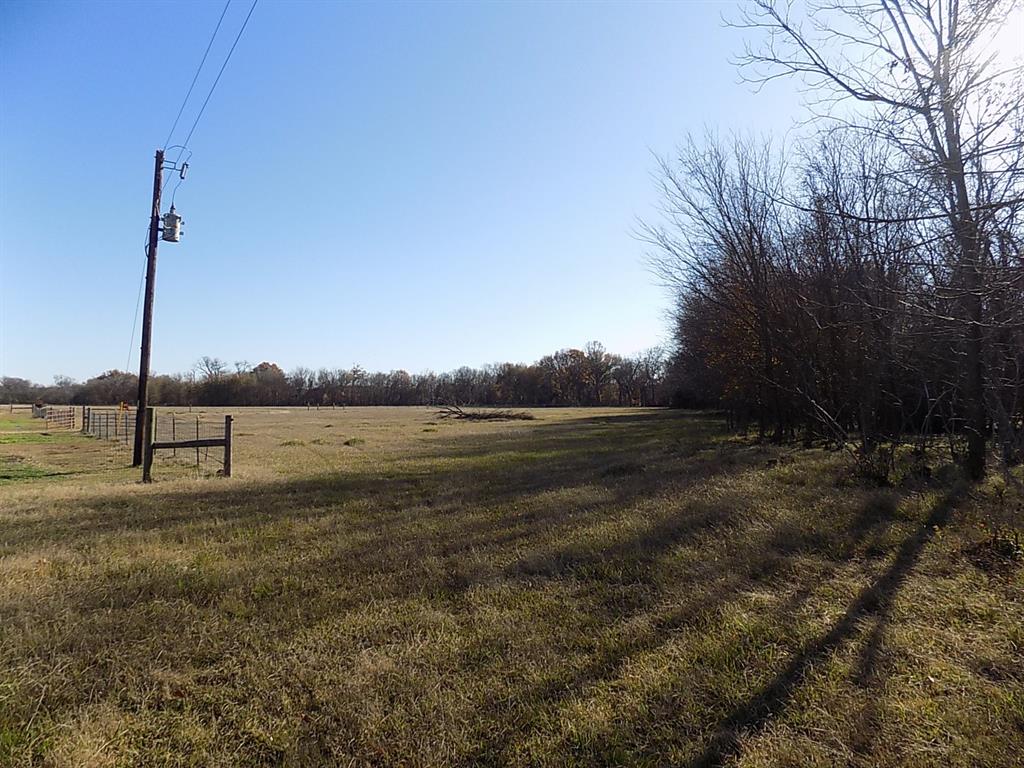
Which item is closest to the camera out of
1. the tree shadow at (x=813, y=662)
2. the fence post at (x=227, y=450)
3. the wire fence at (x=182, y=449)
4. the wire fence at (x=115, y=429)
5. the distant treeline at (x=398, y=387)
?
the tree shadow at (x=813, y=662)

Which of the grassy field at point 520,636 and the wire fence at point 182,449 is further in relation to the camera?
the wire fence at point 182,449

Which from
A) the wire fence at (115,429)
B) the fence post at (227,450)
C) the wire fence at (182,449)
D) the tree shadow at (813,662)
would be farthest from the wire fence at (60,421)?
the tree shadow at (813,662)

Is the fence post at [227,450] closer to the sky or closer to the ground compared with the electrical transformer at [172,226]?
closer to the ground

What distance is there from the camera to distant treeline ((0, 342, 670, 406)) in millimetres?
95875

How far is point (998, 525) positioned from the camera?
588cm

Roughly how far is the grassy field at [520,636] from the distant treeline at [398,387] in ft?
281

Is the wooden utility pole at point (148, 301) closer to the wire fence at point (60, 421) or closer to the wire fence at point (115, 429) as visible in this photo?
the wire fence at point (115, 429)

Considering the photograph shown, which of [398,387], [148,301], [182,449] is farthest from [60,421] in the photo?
[398,387]

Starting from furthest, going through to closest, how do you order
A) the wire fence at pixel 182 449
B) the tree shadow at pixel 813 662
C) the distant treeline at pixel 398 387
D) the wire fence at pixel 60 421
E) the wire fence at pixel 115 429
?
1. the distant treeline at pixel 398 387
2. the wire fence at pixel 60 421
3. the wire fence at pixel 115 429
4. the wire fence at pixel 182 449
5. the tree shadow at pixel 813 662

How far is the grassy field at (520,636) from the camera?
257 cm

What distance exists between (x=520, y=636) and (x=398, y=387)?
112963mm

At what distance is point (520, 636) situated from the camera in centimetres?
369

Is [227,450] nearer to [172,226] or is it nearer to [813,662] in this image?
[172,226]

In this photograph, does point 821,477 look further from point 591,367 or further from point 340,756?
point 591,367
